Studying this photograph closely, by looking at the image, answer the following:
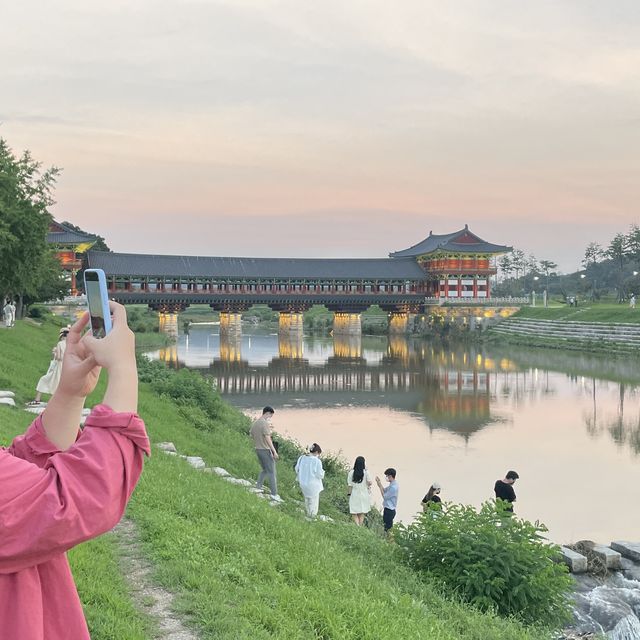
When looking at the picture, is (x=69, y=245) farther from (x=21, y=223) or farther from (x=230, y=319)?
(x=21, y=223)

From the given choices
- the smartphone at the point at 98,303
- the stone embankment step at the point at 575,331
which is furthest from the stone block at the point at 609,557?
the stone embankment step at the point at 575,331

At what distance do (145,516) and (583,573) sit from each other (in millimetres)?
6296

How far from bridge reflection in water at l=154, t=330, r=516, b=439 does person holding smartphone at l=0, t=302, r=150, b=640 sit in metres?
19.2

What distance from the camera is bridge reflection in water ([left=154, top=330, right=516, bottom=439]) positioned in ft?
84.7

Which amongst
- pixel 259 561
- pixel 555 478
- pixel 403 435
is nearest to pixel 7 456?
pixel 259 561

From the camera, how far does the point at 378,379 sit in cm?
3406

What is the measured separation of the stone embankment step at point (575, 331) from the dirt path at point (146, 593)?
43.6 meters

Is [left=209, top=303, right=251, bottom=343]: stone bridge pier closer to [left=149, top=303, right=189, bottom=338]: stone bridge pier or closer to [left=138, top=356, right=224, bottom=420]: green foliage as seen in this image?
[left=149, top=303, right=189, bottom=338]: stone bridge pier

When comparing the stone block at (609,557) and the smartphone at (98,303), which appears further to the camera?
the stone block at (609,557)

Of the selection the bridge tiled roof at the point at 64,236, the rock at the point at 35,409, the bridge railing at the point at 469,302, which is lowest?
the rock at the point at 35,409

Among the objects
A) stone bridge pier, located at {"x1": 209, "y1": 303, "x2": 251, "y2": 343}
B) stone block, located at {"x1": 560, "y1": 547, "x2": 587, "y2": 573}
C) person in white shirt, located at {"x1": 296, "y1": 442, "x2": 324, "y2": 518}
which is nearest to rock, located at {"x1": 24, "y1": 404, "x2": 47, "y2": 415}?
person in white shirt, located at {"x1": 296, "y1": 442, "x2": 324, "y2": 518}

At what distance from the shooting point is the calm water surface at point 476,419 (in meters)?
13.8

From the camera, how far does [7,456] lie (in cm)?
157

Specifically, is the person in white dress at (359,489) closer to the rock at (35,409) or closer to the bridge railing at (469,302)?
the rock at (35,409)
